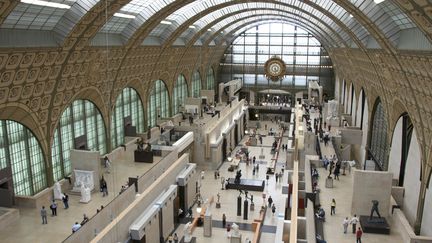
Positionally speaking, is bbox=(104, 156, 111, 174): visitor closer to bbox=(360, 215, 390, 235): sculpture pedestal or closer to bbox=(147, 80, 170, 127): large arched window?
bbox=(147, 80, 170, 127): large arched window

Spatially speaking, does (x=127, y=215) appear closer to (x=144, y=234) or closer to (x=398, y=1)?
(x=144, y=234)

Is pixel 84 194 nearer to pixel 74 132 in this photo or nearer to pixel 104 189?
pixel 104 189

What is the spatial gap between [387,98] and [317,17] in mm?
12875

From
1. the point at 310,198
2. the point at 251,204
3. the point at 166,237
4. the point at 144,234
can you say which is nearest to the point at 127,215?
the point at 144,234

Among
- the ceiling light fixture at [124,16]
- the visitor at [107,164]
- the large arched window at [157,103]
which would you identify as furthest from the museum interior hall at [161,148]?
the large arched window at [157,103]

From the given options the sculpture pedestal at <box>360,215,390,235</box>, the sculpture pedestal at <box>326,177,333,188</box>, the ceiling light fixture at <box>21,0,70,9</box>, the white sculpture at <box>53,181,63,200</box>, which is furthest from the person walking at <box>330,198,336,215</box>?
the ceiling light fixture at <box>21,0,70,9</box>

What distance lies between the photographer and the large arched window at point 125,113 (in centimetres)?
3481

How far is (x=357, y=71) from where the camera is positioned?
3847 cm

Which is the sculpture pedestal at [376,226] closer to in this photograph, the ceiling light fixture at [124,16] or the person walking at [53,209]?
the person walking at [53,209]

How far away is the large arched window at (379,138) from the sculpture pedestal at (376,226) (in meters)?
11.1

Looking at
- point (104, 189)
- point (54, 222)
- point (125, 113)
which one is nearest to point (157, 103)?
point (125, 113)

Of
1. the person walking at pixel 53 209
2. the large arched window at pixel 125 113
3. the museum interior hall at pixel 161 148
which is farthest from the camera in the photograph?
the large arched window at pixel 125 113

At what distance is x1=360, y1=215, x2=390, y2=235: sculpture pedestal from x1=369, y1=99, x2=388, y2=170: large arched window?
11134mm

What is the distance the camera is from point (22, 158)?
921 inches
